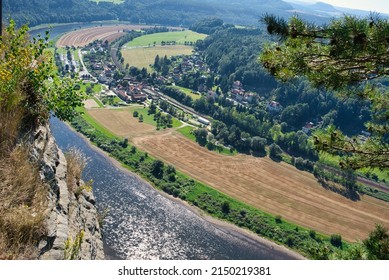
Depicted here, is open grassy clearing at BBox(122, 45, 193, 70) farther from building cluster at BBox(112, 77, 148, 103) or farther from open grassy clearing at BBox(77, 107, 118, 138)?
open grassy clearing at BBox(77, 107, 118, 138)

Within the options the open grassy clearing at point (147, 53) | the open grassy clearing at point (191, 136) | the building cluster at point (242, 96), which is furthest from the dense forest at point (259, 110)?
the open grassy clearing at point (147, 53)

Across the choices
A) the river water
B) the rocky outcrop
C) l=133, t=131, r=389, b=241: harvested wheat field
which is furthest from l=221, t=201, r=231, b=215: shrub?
the rocky outcrop

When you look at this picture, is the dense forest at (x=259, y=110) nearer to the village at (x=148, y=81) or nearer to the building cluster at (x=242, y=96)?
the village at (x=148, y=81)

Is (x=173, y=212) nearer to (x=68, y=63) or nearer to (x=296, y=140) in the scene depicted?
(x=296, y=140)

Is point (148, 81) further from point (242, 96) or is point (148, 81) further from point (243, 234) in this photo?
point (243, 234)

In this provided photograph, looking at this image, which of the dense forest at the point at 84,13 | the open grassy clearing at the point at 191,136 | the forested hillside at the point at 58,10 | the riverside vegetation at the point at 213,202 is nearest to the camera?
the riverside vegetation at the point at 213,202

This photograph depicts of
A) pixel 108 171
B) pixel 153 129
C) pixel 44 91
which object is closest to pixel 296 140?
pixel 153 129
